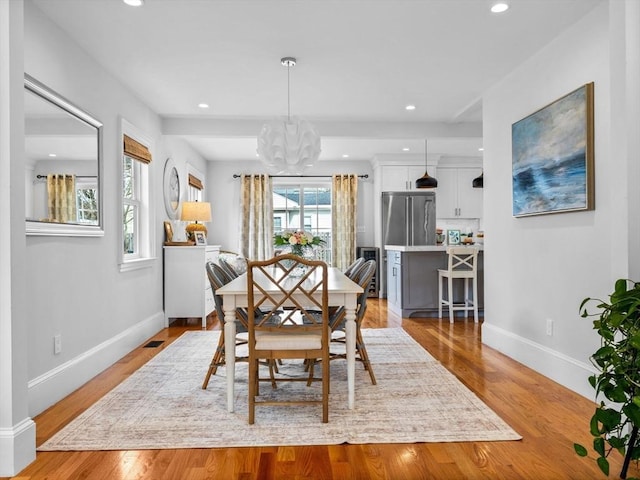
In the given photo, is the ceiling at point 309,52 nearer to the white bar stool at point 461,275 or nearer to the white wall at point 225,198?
the white bar stool at point 461,275

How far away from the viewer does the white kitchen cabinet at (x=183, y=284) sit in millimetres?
5234

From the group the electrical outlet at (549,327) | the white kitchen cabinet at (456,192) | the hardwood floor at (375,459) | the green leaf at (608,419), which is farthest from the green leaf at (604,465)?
the white kitchen cabinet at (456,192)

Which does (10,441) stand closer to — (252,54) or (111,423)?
(111,423)

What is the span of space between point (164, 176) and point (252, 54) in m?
2.45

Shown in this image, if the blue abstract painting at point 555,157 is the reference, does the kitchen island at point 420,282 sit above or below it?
below

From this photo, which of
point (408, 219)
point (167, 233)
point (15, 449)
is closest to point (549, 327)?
point (15, 449)

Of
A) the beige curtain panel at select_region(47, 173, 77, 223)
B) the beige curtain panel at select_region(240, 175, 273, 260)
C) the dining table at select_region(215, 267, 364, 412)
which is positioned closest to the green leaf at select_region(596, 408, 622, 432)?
the dining table at select_region(215, 267, 364, 412)

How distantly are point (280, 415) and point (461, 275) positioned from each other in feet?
11.3

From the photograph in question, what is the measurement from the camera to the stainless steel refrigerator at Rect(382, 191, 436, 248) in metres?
7.63

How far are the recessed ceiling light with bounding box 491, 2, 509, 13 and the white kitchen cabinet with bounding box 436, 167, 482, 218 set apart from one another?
17.7ft

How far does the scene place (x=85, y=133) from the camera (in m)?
3.26

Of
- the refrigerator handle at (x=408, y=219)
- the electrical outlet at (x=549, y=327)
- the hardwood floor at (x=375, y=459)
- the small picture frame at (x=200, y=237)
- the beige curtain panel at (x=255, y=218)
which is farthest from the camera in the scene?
the beige curtain panel at (x=255, y=218)

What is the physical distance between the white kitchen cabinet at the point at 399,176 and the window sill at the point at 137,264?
435 centimetres

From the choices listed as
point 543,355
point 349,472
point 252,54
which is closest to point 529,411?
point 543,355
